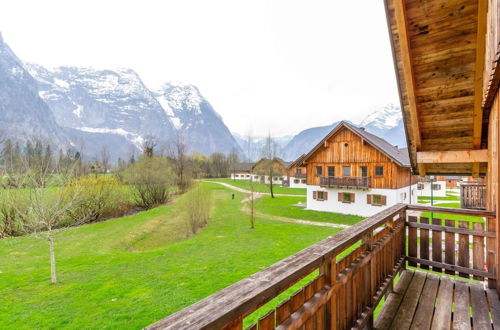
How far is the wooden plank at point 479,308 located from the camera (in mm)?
2641

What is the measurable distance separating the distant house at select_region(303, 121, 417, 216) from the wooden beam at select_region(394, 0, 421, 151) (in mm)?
16092

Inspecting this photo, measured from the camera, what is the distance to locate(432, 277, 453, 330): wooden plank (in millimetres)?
2721

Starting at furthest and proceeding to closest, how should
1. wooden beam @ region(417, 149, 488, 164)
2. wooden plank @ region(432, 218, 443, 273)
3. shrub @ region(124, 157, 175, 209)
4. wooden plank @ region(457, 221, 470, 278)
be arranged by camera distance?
shrub @ region(124, 157, 175, 209) < wooden beam @ region(417, 149, 488, 164) < wooden plank @ region(432, 218, 443, 273) < wooden plank @ region(457, 221, 470, 278)

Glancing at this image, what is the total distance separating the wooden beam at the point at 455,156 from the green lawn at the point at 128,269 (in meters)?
6.86

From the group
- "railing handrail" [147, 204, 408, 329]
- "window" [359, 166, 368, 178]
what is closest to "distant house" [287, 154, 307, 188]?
"window" [359, 166, 368, 178]

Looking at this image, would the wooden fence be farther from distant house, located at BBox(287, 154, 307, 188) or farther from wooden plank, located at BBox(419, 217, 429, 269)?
distant house, located at BBox(287, 154, 307, 188)

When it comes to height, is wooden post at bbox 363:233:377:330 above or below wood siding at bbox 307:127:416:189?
below

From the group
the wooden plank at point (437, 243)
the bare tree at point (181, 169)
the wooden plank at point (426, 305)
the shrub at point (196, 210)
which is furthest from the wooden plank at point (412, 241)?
the bare tree at point (181, 169)

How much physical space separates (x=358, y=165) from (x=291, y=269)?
21587 millimetres

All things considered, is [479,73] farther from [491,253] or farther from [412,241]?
[412,241]

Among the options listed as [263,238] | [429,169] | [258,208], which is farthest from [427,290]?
[258,208]

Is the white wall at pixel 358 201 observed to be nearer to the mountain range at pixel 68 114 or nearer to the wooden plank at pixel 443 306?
the wooden plank at pixel 443 306

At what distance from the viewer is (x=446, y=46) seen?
371 cm

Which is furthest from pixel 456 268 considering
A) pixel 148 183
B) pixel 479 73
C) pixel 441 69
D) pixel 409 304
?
pixel 148 183
